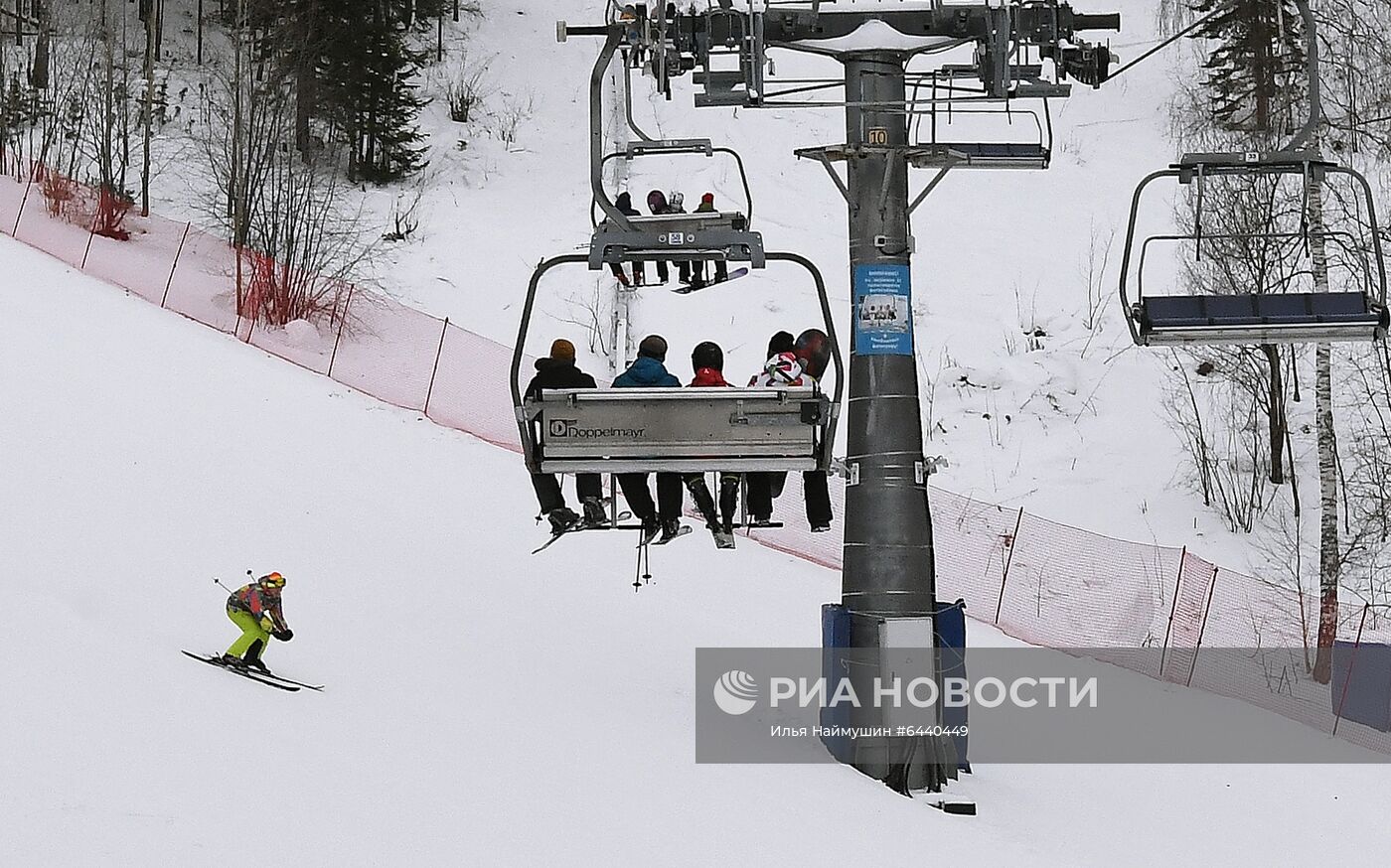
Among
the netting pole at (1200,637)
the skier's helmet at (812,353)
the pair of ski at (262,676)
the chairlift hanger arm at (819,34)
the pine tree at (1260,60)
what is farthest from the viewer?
the pine tree at (1260,60)

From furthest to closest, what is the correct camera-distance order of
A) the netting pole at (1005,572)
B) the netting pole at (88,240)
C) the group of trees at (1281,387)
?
the netting pole at (88,240)
the group of trees at (1281,387)
the netting pole at (1005,572)

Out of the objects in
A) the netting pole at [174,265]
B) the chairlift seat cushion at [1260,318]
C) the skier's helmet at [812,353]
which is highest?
the netting pole at [174,265]

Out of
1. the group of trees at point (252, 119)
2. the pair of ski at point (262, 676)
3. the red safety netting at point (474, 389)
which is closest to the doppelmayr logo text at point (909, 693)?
the pair of ski at point (262, 676)

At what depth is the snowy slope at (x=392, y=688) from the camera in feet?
24.8

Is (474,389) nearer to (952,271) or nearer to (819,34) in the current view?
(952,271)

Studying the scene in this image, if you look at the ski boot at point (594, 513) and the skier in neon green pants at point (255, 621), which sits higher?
the ski boot at point (594, 513)

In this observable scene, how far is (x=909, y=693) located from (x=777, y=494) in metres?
1.62

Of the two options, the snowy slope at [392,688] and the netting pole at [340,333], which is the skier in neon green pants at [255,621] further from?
the netting pole at [340,333]

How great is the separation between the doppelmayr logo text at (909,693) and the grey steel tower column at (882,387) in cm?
53

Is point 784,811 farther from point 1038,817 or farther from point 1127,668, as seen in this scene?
point 1127,668

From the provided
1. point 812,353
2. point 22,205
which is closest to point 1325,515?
point 812,353

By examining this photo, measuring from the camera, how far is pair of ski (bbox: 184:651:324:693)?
973 cm

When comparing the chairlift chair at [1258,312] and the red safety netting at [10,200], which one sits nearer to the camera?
the chairlift chair at [1258,312]

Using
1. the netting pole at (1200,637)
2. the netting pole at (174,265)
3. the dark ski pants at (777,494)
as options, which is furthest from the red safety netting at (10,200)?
the dark ski pants at (777,494)
